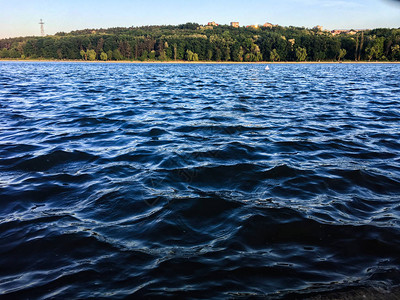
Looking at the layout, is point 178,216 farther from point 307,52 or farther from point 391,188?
point 307,52

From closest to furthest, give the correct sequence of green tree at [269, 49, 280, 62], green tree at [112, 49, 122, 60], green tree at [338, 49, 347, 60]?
green tree at [338, 49, 347, 60]
green tree at [269, 49, 280, 62]
green tree at [112, 49, 122, 60]

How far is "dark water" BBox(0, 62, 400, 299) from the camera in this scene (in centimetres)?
266

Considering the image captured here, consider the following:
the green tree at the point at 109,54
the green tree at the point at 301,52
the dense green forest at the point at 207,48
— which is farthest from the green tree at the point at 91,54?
the green tree at the point at 301,52

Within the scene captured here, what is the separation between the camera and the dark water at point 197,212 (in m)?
2.66

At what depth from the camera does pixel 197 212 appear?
3945mm

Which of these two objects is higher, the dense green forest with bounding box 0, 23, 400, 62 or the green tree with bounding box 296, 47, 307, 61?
the dense green forest with bounding box 0, 23, 400, 62

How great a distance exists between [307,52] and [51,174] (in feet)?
500

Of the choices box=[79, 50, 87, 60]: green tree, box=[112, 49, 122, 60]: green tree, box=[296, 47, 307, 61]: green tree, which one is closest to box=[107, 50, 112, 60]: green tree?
box=[112, 49, 122, 60]: green tree

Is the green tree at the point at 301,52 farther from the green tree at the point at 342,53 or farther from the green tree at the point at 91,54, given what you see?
the green tree at the point at 91,54

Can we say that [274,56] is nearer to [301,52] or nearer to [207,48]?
[301,52]

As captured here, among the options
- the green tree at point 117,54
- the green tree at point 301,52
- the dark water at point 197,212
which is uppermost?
the green tree at point 117,54

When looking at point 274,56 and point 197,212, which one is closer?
point 197,212

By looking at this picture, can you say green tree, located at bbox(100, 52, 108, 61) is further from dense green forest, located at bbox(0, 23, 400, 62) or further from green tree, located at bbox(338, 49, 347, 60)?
green tree, located at bbox(338, 49, 347, 60)

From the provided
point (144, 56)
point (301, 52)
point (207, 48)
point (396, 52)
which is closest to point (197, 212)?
point (396, 52)
